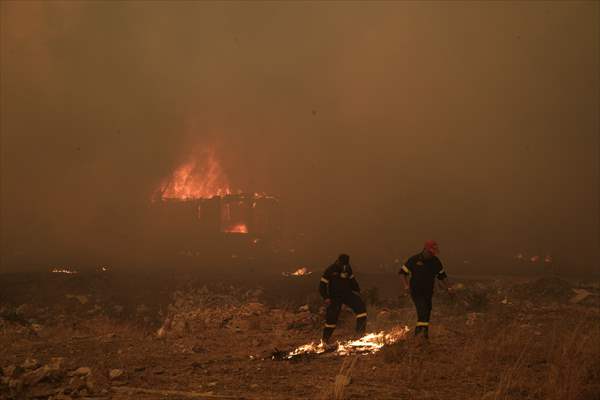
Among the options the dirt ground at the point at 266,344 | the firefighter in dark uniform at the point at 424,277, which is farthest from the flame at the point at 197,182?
the firefighter in dark uniform at the point at 424,277

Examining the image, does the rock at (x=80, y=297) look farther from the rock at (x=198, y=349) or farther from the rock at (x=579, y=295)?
the rock at (x=579, y=295)

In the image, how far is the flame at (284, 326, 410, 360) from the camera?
293 inches

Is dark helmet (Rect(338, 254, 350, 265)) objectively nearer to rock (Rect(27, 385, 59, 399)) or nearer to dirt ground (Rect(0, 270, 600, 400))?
dirt ground (Rect(0, 270, 600, 400))

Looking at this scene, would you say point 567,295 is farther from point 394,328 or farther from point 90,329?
point 90,329

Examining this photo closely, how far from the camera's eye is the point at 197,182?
30.5m

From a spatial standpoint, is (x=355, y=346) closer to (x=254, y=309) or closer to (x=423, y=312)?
(x=423, y=312)

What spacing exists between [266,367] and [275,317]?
4.37m

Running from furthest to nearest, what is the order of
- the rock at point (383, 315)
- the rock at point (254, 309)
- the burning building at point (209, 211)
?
the burning building at point (209, 211), the rock at point (254, 309), the rock at point (383, 315)

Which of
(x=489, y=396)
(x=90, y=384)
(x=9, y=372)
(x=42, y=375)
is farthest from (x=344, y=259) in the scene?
(x=9, y=372)

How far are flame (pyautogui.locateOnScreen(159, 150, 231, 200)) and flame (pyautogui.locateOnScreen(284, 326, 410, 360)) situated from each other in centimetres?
2208

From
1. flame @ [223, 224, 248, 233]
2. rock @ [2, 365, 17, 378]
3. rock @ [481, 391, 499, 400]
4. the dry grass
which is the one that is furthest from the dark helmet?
flame @ [223, 224, 248, 233]

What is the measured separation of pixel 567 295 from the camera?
47.8 ft

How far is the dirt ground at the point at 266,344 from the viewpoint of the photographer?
5430mm

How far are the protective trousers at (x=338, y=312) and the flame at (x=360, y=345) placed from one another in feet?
0.57
